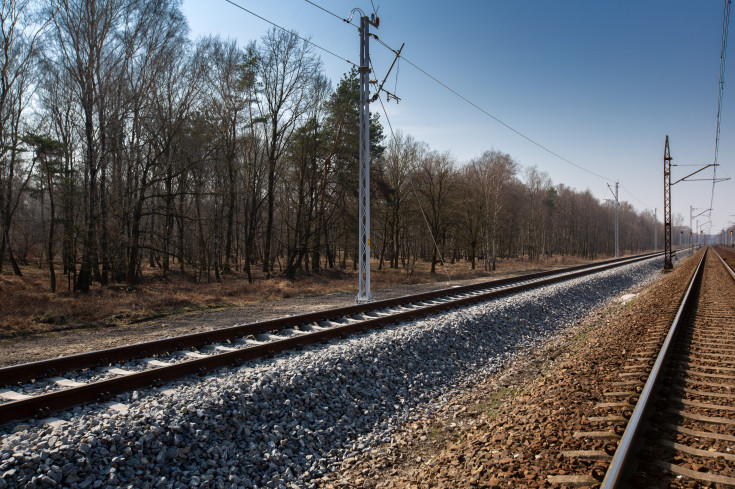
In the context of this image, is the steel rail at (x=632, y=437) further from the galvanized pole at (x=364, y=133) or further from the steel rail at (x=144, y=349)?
the galvanized pole at (x=364, y=133)

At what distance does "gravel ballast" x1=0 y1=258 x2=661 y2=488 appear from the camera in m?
3.69

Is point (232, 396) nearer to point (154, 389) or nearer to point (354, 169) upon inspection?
point (154, 389)

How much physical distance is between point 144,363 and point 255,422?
107 inches

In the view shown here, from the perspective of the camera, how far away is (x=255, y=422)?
15.8 feet

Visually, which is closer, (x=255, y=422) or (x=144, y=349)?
(x=255, y=422)

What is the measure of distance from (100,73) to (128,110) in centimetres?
184

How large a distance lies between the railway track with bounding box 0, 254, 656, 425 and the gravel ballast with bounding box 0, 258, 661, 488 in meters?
0.22

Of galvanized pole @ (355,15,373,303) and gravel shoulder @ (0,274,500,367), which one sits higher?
galvanized pole @ (355,15,373,303)

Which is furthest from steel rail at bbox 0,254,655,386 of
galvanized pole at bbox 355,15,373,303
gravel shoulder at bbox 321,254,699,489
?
gravel shoulder at bbox 321,254,699,489

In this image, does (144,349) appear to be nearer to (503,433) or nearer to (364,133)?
(503,433)

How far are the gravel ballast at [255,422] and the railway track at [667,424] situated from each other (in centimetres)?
244

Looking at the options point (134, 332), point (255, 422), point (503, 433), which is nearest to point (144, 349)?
point (255, 422)

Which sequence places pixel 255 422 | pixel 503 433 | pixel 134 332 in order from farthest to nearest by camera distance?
pixel 134 332
pixel 255 422
pixel 503 433

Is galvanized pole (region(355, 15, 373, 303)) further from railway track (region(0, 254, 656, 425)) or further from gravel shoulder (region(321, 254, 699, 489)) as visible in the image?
gravel shoulder (region(321, 254, 699, 489))
